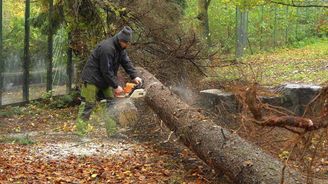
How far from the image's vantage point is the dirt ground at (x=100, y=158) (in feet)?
19.7

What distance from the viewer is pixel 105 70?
326 inches

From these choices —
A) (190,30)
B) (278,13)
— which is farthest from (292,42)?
(190,30)

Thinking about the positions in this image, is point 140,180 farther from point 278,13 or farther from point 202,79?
point 278,13

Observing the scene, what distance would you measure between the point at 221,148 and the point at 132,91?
2672mm

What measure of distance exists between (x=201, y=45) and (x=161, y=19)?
106cm

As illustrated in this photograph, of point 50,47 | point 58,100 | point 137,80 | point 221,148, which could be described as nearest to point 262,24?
point 50,47

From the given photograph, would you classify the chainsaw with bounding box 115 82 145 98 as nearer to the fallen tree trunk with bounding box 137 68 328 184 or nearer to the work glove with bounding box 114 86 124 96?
the work glove with bounding box 114 86 124 96

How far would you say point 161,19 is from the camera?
35.9 ft

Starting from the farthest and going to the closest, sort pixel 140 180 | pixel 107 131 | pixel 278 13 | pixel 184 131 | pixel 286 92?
pixel 278 13
pixel 286 92
pixel 107 131
pixel 184 131
pixel 140 180

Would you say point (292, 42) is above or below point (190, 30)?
below

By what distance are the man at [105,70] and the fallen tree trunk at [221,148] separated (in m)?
1.15

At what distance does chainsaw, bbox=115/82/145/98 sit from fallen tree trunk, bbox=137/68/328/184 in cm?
41

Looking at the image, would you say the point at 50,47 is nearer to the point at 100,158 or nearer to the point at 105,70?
the point at 105,70

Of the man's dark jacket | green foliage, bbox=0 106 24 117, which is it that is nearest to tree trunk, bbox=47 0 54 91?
green foliage, bbox=0 106 24 117
